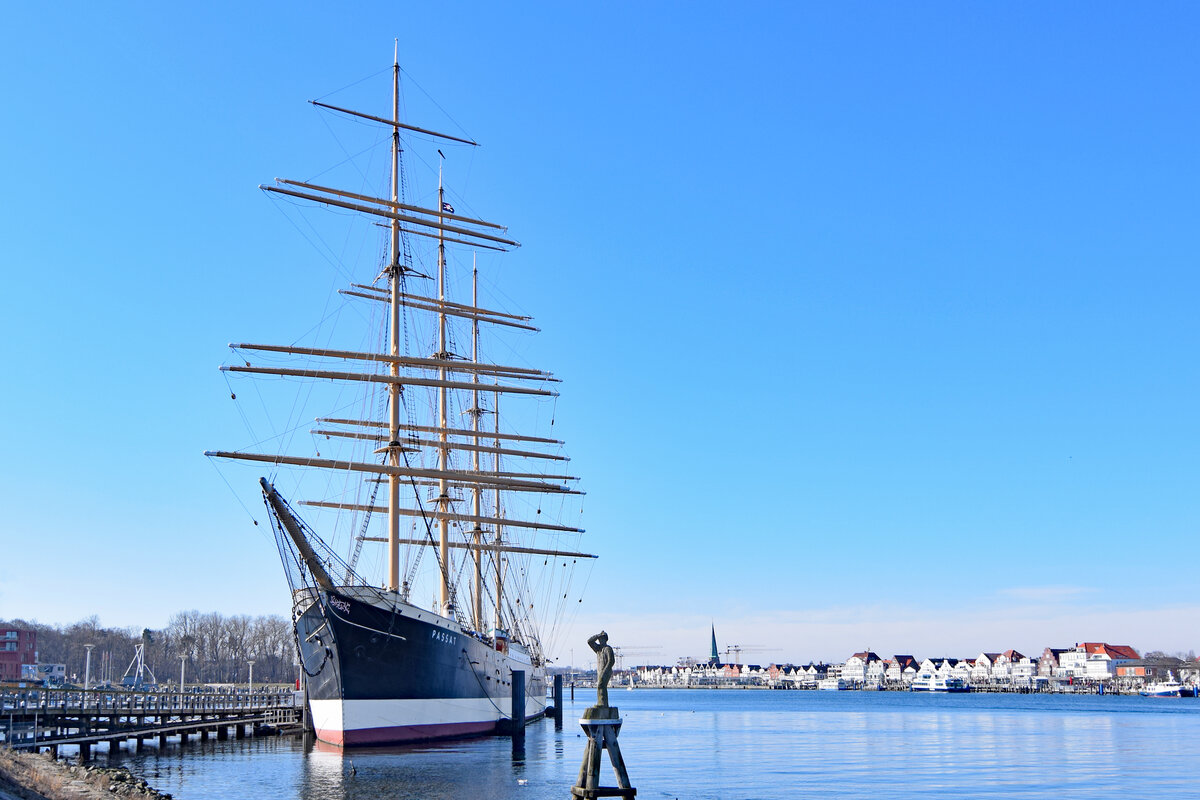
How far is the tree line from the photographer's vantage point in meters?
144

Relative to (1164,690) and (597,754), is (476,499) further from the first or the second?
(1164,690)

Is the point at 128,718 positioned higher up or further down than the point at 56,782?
further down

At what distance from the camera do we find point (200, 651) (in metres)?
144

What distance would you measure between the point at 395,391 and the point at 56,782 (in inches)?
1150

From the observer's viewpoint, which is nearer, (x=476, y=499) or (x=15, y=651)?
(x=476, y=499)

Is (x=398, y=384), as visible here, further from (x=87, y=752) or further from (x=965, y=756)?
(x=965, y=756)

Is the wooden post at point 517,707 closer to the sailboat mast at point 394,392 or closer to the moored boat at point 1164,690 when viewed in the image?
the sailboat mast at point 394,392

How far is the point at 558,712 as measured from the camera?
77.9 m

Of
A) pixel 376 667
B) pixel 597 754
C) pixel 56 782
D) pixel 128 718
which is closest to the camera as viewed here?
pixel 597 754

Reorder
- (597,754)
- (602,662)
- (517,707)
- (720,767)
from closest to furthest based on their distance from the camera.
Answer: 1. (597,754)
2. (602,662)
3. (720,767)
4. (517,707)

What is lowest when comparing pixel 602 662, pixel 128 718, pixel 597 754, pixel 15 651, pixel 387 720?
pixel 15 651

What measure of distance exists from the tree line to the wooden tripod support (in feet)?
422

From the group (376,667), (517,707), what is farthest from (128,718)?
(517,707)

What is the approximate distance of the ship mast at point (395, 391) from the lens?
52344mm
